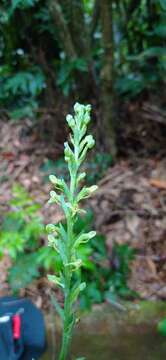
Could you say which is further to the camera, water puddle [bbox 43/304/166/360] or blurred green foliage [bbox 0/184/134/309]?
blurred green foliage [bbox 0/184/134/309]

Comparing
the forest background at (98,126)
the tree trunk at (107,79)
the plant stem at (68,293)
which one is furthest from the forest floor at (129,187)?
the plant stem at (68,293)

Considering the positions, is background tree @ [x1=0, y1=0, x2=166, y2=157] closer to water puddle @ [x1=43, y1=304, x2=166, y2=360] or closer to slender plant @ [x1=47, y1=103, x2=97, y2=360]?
water puddle @ [x1=43, y1=304, x2=166, y2=360]

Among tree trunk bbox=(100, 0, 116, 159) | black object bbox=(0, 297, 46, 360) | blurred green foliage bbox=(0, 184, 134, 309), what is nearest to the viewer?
black object bbox=(0, 297, 46, 360)

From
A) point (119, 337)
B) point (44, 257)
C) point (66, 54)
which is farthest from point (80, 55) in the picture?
point (119, 337)

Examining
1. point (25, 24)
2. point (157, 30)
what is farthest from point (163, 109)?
point (25, 24)

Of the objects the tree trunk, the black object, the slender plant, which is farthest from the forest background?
the slender plant

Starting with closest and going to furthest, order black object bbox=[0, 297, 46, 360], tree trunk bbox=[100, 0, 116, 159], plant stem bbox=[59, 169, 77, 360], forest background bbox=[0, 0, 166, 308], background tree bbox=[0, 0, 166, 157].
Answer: plant stem bbox=[59, 169, 77, 360]
black object bbox=[0, 297, 46, 360]
forest background bbox=[0, 0, 166, 308]
tree trunk bbox=[100, 0, 116, 159]
background tree bbox=[0, 0, 166, 157]

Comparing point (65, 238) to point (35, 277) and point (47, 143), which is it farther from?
point (47, 143)
